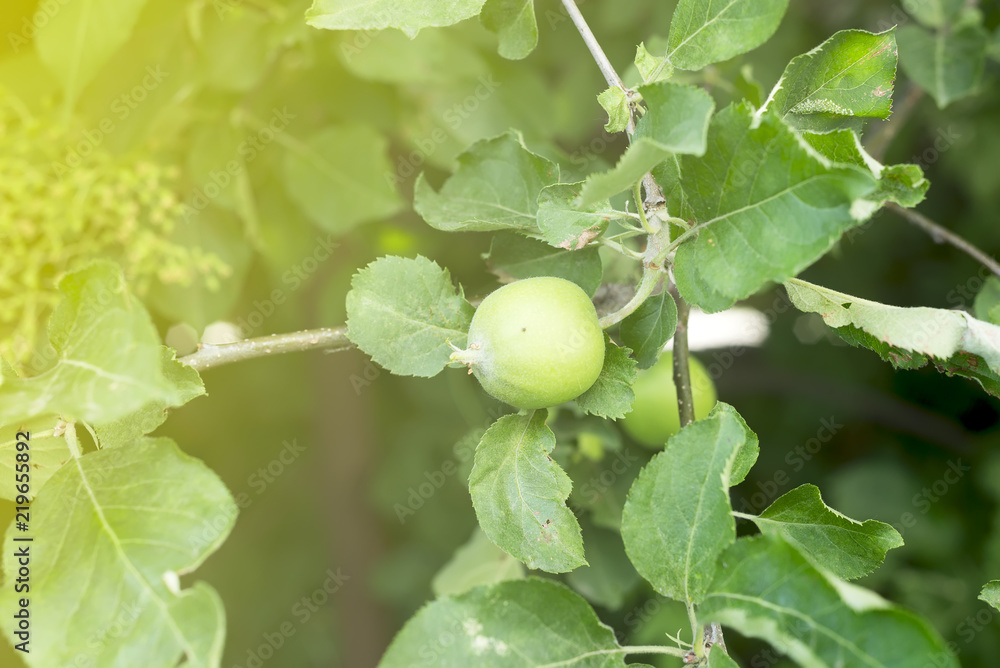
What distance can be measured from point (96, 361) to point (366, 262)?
6.13 ft

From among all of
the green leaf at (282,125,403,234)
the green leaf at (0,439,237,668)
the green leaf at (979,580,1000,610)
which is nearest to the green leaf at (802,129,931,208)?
the green leaf at (979,580,1000,610)

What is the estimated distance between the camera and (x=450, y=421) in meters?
3.31

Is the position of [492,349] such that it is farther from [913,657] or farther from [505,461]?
[913,657]

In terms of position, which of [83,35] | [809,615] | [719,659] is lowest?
[719,659]

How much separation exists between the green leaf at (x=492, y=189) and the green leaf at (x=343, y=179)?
0.84m

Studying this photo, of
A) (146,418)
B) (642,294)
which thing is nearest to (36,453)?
(146,418)

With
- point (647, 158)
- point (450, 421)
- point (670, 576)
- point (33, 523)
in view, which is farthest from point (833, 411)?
point (33, 523)

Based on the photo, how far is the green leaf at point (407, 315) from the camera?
1.22m

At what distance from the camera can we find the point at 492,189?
1373 millimetres

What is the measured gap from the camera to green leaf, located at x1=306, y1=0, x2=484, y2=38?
43.3 inches

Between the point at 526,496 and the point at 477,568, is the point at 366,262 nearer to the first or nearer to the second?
the point at 477,568

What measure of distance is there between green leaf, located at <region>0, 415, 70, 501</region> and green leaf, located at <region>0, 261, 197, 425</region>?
19 centimetres

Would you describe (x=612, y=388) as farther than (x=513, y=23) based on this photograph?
No

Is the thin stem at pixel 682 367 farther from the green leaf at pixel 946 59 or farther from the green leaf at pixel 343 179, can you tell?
the green leaf at pixel 946 59
